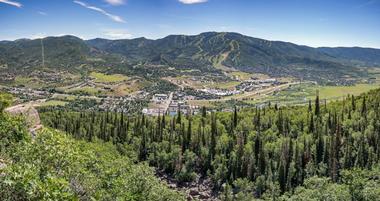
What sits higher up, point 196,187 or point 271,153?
point 271,153

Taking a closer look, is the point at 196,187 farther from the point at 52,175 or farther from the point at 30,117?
the point at 52,175

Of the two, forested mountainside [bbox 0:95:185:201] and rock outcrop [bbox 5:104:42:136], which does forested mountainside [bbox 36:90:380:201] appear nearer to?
rock outcrop [bbox 5:104:42:136]

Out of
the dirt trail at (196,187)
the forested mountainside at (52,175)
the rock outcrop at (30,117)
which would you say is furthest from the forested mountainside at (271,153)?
the forested mountainside at (52,175)

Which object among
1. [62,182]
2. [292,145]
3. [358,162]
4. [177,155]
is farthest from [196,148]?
[62,182]

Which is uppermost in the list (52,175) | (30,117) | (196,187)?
(52,175)

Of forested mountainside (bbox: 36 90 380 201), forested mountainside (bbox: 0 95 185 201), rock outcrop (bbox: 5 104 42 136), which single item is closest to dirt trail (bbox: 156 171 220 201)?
forested mountainside (bbox: 36 90 380 201)

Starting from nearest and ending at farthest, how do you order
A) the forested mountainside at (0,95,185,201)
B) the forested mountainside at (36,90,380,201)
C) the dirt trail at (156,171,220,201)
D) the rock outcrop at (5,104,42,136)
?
the forested mountainside at (0,95,185,201), the rock outcrop at (5,104,42,136), the forested mountainside at (36,90,380,201), the dirt trail at (156,171,220,201)

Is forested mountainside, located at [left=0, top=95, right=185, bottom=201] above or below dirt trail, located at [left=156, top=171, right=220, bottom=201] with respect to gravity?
above

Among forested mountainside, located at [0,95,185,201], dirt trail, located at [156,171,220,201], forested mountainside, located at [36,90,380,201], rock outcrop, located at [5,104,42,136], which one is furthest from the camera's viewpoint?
dirt trail, located at [156,171,220,201]

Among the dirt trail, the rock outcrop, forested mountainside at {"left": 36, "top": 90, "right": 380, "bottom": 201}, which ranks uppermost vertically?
the rock outcrop

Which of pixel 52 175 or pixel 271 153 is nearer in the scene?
pixel 52 175

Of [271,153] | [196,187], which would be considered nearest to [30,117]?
[196,187]

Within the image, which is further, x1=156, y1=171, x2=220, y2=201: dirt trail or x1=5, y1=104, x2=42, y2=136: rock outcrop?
x1=156, y1=171, x2=220, y2=201: dirt trail

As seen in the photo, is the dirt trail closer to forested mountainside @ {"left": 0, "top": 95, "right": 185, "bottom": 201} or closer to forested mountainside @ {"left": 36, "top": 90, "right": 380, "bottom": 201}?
forested mountainside @ {"left": 36, "top": 90, "right": 380, "bottom": 201}
